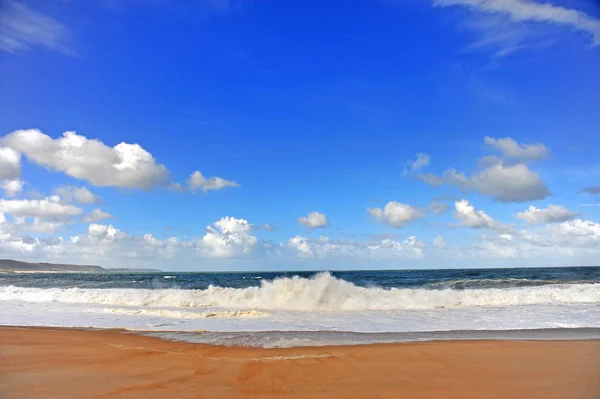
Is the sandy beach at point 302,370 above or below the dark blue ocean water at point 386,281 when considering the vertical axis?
above

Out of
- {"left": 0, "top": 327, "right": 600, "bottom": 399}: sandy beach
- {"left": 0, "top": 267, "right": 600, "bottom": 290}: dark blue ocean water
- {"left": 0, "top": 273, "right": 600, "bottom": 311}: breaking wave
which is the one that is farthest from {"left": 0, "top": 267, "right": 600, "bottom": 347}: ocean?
{"left": 0, "top": 267, "right": 600, "bottom": 290}: dark blue ocean water

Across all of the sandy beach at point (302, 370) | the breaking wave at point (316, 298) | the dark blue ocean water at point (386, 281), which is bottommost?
the dark blue ocean water at point (386, 281)

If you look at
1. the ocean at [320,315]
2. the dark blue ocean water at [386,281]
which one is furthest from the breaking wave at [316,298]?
the dark blue ocean water at [386,281]

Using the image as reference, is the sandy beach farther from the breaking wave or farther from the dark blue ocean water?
the dark blue ocean water

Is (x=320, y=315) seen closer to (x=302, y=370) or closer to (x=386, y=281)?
(x=302, y=370)

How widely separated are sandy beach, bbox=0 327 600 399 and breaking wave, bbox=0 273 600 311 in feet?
34.2

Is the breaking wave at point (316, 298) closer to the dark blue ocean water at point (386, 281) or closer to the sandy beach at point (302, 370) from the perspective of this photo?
the sandy beach at point (302, 370)

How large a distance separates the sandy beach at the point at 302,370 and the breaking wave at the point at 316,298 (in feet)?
34.2

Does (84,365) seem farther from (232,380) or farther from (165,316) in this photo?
(165,316)

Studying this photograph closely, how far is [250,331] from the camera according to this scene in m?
10.4

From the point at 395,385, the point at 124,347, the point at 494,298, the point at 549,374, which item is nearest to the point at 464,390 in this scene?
the point at 395,385

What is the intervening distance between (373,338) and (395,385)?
413 centimetres

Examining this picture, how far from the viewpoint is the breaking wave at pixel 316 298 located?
18.6 metres

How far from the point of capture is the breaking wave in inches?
731
